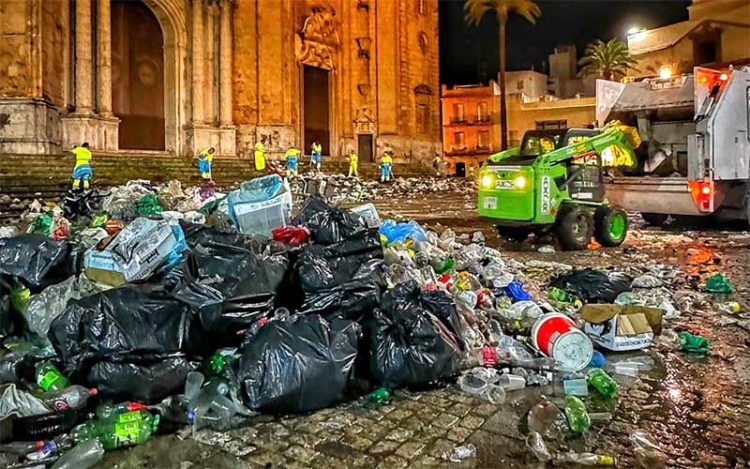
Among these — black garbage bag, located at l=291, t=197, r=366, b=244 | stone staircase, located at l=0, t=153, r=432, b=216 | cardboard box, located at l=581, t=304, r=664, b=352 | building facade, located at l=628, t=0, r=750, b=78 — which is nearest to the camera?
cardboard box, located at l=581, t=304, r=664, b=352

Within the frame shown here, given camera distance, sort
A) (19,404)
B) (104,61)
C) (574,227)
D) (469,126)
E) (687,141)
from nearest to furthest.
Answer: (19,404), (574,227), (687,141), (104,61), (469,126)

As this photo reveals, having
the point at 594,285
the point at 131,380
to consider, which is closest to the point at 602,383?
the point at 594,285

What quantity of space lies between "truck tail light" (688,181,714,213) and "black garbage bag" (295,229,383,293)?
7.63 metres

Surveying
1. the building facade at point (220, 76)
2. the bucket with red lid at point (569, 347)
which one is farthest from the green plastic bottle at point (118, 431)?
the building facade at point (220, 76)

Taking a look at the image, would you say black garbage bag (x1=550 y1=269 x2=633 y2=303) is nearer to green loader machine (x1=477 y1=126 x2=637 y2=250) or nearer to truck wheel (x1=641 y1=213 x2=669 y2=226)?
green loader machine (x1=477 y1=126 x2=637 y2=250)

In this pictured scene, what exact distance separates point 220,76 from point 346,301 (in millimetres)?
17774

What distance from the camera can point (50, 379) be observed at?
3.05 metres

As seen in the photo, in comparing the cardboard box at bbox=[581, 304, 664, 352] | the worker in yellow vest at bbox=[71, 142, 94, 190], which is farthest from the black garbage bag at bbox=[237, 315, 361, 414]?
the worker in yellow vest at bbox=[71, 142, 94, 190]

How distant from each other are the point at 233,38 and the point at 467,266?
56.4ft

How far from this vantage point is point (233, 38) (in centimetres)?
2006

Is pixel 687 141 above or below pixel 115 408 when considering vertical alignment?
above

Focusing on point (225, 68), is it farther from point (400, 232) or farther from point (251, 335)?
point (251, 335)

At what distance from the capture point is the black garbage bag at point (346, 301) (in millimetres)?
3473

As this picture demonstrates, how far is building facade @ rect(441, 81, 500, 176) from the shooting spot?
4241cm
